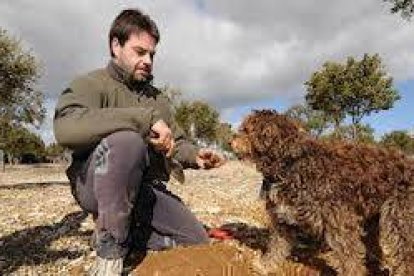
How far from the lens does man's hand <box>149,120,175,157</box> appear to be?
6703 mm

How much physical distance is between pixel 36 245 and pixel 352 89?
53.4 meters

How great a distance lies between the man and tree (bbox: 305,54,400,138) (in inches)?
2150

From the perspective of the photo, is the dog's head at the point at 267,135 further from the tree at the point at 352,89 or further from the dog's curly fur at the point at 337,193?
the tree at the point at 352,89

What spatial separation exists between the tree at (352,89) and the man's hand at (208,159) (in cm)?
5472

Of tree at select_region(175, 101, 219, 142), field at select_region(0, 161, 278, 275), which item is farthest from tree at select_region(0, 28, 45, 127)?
tree at select_region(175, 101, 219, 142)

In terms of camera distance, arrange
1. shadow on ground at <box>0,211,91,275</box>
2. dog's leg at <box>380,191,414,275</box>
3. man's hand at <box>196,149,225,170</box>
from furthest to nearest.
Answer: shadow on ground at <box>0,211,91,275</box>
dog's leg at <box>380,191,414,275</box>
man's hand at <box>196,149,225,170</box>

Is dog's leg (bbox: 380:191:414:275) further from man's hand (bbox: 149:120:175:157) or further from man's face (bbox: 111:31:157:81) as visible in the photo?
man's face (bbox: 111:31:157:81)

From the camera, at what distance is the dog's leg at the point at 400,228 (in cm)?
792

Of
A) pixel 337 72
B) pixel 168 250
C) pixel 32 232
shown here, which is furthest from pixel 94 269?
pixel 337 72

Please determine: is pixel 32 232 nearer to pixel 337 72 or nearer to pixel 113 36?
pixel 113 36

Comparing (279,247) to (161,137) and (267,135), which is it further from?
(161,137)

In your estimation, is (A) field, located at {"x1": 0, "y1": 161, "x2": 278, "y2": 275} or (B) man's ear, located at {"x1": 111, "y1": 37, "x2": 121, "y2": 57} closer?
(B) man's ear, located at {"x1": 111, "y1": 37, "x2": 121, "y2": 57}

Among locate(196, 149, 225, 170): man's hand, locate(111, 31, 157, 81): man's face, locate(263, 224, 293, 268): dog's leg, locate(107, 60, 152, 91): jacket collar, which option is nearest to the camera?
locate(111, 31, 157, 81): man's face

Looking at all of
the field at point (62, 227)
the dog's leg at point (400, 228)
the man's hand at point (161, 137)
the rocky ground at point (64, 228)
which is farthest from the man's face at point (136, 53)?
the dog's leg at point (400, 228)
